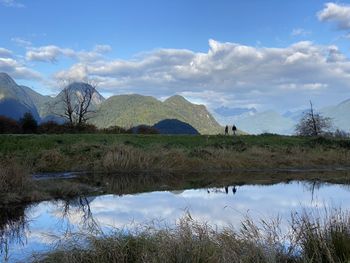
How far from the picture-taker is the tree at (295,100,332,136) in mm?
75125

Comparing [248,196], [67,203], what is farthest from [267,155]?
[67,203]

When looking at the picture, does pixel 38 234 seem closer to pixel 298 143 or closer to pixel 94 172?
pixel 94 172

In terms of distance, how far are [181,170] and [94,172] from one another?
6.78 m

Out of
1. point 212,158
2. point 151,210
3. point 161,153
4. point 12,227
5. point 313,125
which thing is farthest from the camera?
point 313,125

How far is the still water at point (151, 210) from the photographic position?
1528 cm

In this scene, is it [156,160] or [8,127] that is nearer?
[156,160]

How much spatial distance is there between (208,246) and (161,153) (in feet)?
93.0

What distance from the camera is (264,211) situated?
2023cm

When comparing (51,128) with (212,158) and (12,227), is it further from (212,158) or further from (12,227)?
(12,227)

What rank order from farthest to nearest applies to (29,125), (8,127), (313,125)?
(313,125)
(8,127)
(29,125)

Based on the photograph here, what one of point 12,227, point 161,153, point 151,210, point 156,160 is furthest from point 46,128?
point 12,227

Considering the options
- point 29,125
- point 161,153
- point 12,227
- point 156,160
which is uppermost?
point 29,125

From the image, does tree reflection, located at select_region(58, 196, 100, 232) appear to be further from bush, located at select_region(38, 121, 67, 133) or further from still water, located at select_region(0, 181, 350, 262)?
bush, located at select_region(38, 121, 67, 133)

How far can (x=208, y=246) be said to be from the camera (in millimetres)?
10484
